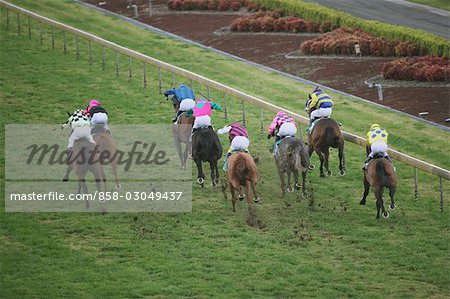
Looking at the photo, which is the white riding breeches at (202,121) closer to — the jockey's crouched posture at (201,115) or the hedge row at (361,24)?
the jockey's crouched posture at (201,115)

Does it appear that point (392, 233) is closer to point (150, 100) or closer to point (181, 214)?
point (181, 214)

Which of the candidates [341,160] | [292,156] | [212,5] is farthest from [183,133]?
[212,5]

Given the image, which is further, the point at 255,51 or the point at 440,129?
the point at 255,51

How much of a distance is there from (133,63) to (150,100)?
4331 mm

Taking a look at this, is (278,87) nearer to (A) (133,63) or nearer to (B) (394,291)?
(A) (133,63)

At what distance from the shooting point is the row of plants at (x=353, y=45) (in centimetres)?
3262

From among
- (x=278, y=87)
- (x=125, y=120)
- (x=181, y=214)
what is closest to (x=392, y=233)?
(x=181, y=214)

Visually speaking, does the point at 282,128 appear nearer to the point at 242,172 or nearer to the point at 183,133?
the point at 242,172

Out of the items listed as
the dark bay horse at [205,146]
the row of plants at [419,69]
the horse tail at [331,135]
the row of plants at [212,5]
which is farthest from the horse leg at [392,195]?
the row of plants at [212,5]

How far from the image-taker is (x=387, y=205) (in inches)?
859

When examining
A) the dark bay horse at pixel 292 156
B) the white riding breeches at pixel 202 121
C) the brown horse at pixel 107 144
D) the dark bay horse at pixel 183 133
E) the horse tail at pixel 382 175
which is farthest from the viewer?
the dark bay horse at pixel 183 133

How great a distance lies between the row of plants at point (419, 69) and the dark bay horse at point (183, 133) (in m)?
8.57

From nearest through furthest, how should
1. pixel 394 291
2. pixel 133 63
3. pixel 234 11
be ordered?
pixel 394 291
pixel 133 63
pixel 234 11

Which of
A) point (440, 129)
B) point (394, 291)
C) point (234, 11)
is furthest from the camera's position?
point (234, 11)
